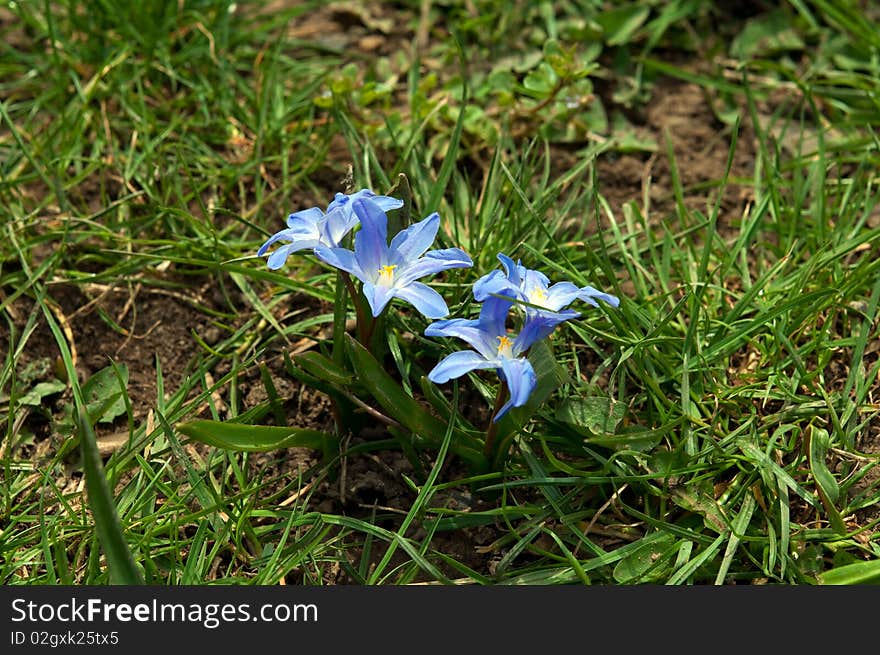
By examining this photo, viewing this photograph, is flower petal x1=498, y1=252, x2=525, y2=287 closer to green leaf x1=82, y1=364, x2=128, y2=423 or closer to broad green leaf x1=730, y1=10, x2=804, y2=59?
green leaf x1=82, y1=364, x2=128, y2=423

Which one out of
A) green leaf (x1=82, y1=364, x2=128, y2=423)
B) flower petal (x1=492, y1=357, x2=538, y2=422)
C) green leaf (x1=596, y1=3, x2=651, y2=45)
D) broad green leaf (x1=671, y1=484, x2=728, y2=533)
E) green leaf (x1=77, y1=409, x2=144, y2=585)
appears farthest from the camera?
green leaf (x1=596, y1=3, x2=651, y2=45)

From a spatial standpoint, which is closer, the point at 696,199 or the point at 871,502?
the point at 871,502

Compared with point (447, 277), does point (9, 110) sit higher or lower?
higher

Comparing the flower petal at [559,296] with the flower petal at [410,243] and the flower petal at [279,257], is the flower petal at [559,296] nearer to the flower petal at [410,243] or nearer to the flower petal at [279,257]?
the flower petal at [410,243]

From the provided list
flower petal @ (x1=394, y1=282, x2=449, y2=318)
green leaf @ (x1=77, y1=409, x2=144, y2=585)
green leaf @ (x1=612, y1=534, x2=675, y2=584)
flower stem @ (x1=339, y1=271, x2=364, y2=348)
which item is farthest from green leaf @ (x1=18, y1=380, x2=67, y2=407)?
green leaf @ (x1=612, y1=534, x2=675, y2=584)

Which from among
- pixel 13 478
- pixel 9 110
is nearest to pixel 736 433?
pixel 13 478

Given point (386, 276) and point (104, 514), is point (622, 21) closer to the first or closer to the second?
point (386, 276)

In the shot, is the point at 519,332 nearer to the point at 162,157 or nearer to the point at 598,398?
the point at 598,398

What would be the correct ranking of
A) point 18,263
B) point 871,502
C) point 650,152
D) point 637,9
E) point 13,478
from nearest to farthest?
1. point 871,502
2. point 13,478
3. point 18,263
4. point 650,152
5. point 637,9
